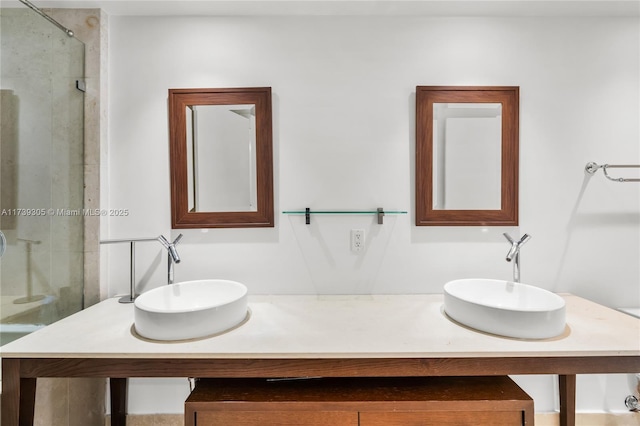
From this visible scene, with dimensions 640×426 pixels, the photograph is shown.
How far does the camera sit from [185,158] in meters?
1.63

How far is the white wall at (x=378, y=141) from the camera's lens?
1638 millimetres

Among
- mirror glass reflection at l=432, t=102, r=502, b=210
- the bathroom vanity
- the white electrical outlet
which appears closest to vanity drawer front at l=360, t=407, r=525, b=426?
the bathroom vanity

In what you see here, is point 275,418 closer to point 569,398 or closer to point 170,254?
point 170,254

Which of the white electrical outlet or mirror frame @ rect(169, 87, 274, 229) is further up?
mirror frame @ rect(169, 87, 274, 229)

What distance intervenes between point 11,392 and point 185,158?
1.13 m

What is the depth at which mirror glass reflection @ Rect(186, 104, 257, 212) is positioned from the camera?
1621 millimetres

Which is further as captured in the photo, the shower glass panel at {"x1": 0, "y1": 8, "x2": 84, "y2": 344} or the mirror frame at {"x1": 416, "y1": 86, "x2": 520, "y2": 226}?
the mirror frame at {"x1": 416, "y1": 86, "x2": 520, "y2": 226}

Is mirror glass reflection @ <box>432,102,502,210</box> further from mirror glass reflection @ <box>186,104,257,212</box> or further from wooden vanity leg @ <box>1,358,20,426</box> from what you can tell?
wooden vanity leg @ <box>1,358,20,426</box>

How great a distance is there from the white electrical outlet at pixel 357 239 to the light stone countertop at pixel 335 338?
1.11 ft

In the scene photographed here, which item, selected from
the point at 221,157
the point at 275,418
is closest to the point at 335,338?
the point at 275,418

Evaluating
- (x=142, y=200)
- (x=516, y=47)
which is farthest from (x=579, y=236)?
(x=142, y=200)

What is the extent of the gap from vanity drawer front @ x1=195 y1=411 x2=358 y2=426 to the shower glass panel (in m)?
0.93

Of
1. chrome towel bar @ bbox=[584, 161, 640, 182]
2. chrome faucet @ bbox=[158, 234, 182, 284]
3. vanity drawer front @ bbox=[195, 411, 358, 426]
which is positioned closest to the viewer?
vanity drawer front @ bbox=[195, 411, 358, 426]

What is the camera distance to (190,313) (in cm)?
110
